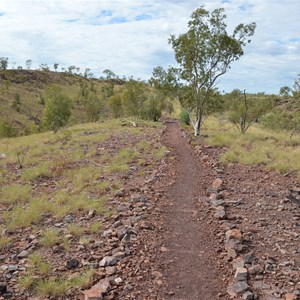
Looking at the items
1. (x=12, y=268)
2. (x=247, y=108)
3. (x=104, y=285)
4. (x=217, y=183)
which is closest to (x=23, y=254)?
(x=12, y=268)

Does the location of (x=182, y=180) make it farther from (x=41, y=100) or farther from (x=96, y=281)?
(x=41, y=100)

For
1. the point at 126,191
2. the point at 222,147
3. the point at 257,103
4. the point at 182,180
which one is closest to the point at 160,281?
the point at 126,191

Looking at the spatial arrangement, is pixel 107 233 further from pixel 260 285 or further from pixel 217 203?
pixel 260 285

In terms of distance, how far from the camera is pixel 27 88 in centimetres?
9606

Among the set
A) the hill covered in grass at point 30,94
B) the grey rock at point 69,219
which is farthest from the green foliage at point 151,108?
the grey rock at point 69,219

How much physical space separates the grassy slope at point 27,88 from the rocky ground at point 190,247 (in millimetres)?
63327

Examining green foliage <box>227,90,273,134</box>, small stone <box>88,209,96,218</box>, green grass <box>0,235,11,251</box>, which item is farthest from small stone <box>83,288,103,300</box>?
green foliage <box>227,90,273,134</box>

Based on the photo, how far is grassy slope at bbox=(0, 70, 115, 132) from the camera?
72.4 m

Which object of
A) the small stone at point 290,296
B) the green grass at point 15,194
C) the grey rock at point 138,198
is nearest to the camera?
the small stone at point 290,296

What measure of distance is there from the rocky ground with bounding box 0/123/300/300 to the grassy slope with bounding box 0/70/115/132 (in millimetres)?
63327

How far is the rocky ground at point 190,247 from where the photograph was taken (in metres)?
5.37

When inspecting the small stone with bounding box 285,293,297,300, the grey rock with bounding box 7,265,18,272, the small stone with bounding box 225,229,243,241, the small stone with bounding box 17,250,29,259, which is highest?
the small stone with bounding box 225,229,243,241

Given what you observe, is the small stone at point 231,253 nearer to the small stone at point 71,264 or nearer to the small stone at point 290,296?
the small stone at point 290,296

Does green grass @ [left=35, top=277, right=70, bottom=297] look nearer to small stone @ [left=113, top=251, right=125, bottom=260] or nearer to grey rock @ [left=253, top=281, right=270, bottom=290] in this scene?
small stone @ [left=113, top=251, right=125, bottom=260]
